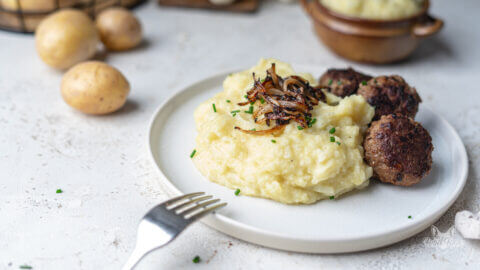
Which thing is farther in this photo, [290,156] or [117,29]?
[117,29]

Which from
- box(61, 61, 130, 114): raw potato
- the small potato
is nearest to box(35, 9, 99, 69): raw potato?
the small potato

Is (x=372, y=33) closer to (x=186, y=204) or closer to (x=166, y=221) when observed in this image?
(x=186, y=204)

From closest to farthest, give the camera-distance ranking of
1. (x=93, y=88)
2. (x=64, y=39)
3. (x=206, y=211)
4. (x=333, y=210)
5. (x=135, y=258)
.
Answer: (x=135, y=258) < (x=206, y=211) < (x=333, y=210) < (x=93, y=88) < (x=64, y=39)

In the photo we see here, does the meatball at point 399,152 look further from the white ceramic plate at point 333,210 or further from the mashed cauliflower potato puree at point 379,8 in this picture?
the mashed cauliflower potato puree at point 379,8

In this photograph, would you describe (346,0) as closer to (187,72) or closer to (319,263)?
(187,72)

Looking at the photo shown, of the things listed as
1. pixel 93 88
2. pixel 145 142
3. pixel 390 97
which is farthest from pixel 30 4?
pixel 390 97

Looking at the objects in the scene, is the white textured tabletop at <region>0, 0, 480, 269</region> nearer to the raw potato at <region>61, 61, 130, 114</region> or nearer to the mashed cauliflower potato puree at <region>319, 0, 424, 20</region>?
the raw potato at <region>61, 61, 130, 114</region>

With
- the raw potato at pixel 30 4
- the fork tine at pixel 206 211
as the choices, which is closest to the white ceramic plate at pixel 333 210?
the fork tine at pixel 206 211
